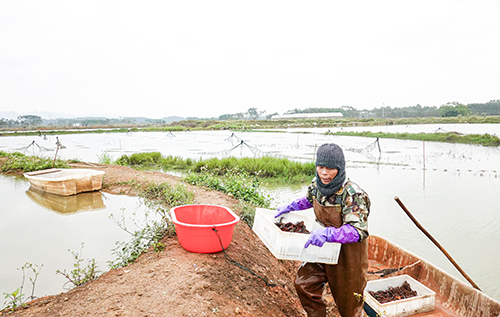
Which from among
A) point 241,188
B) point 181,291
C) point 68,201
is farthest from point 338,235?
point 68,201

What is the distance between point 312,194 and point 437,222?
502 cm

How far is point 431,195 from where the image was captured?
816 centimetres

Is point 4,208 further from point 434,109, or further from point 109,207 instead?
point 434,109

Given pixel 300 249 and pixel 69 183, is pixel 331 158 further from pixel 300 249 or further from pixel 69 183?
pixel 69 183

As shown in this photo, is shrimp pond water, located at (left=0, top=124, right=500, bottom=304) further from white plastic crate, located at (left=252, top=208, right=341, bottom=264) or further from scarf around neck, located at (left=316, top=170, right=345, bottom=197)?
scarf around neck, located at (left=316, top=170, right=345, bottom=197)

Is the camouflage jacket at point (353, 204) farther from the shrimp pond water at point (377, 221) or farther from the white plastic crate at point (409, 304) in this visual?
the shrimp pond water at point (377, 221)

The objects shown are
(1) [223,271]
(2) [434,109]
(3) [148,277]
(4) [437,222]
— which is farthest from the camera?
(2) [434,109]

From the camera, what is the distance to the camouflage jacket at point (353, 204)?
204 cm

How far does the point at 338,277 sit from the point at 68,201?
694 centimetres

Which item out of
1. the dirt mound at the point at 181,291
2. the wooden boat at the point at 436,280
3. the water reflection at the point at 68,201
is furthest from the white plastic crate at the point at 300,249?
the water reflection at the point at 68,201

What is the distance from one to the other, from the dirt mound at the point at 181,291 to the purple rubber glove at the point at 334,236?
86cm

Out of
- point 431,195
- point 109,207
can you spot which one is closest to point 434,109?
point 431,195

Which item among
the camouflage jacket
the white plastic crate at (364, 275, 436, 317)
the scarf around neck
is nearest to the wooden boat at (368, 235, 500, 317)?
the white plastic crate at (364, 275, 436, 317)

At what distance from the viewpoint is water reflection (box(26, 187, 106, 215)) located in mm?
6695
